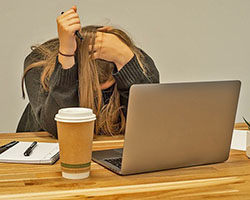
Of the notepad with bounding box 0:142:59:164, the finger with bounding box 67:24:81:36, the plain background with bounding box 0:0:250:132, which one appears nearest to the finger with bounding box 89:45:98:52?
the finger with bounding box 67:24:81:36

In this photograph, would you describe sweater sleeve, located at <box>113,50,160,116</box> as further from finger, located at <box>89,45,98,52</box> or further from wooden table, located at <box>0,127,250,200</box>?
wooden table, located at <box>0,127,250,200</box>

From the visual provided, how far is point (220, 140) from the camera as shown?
1.12 m

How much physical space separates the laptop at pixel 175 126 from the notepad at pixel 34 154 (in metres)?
0.13

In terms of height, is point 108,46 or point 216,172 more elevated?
point 108,46

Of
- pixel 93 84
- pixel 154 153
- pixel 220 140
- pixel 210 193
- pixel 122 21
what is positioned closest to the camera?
pixel 210 193

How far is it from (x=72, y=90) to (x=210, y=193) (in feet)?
2.56

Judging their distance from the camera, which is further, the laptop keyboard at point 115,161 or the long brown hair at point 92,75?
the long brown hair at point 92,75

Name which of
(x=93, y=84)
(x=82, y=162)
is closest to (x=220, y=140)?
(x=82, y=162)

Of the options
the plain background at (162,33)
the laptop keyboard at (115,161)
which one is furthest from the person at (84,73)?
the plain background at (162,33)

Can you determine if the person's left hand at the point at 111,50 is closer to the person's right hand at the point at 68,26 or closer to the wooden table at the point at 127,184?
the person's right hand at the point at 68,26

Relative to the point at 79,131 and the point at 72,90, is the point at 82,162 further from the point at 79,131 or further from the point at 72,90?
the point at 72,90

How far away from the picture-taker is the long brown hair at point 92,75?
145 cm

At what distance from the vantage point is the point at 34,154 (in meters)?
1.16

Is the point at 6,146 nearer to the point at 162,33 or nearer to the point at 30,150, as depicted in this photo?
the point at 30,150
